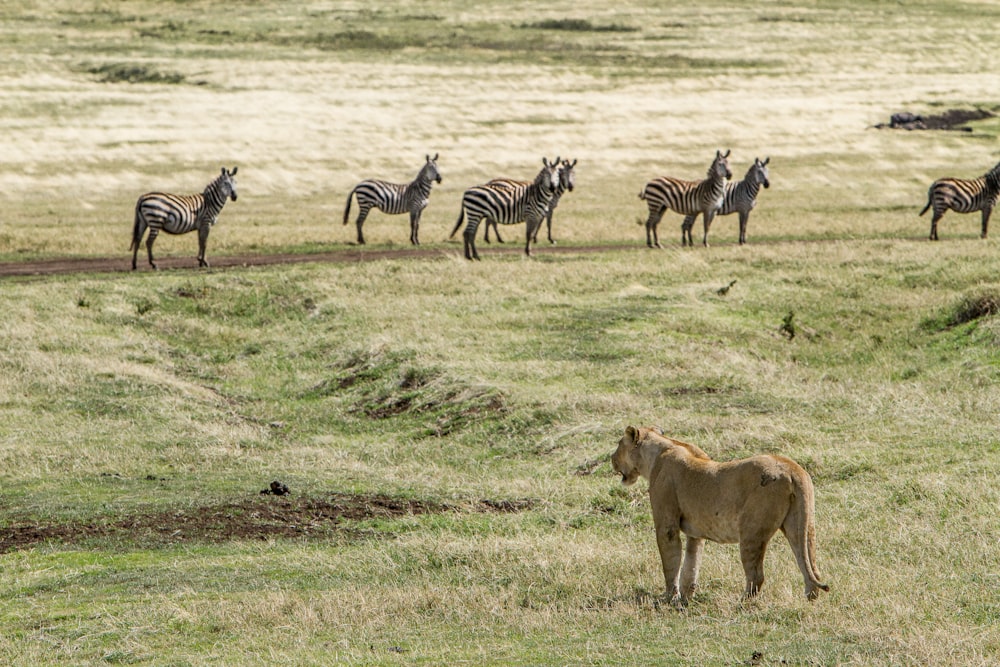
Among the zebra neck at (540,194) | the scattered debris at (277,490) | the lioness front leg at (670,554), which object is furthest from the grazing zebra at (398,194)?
the lioness front leg at (670,554)

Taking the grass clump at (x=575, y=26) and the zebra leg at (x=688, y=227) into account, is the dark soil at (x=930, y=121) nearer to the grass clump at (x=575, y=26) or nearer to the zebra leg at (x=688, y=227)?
the zebra leg at (x=688, y=227)

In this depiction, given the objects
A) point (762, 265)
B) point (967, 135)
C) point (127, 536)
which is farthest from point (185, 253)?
point (967, 135)

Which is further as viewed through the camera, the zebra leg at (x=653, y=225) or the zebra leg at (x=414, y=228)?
the zebra leg at (x=414, y=228)

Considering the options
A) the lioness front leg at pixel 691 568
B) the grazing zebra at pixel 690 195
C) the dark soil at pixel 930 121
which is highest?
the lioness front leg at pixel 691 568

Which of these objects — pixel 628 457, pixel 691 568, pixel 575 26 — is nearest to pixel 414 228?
pixel 628 457

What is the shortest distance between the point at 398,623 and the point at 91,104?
60.0 meters

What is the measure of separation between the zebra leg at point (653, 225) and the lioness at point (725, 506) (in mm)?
24235

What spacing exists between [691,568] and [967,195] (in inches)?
1113

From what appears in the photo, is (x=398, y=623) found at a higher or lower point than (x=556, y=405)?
higher

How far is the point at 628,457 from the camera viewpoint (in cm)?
1013

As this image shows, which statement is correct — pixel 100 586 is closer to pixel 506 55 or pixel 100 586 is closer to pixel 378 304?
pixel 378 304

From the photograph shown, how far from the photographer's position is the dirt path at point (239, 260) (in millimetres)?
29000

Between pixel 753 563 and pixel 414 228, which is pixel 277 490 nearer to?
pixel 753 563

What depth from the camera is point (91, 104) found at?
211 feet
